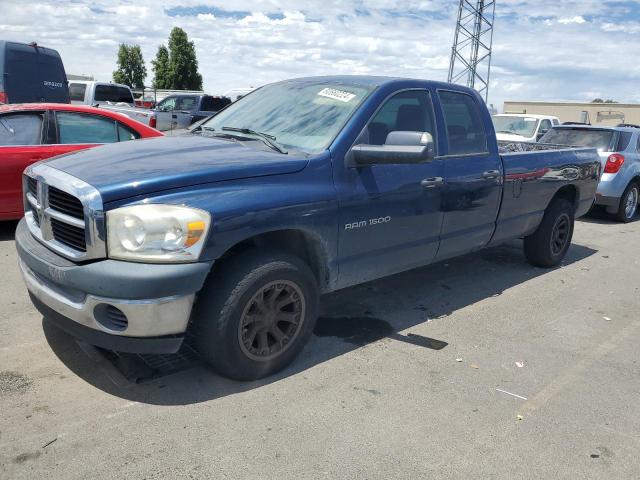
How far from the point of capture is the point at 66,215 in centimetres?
310

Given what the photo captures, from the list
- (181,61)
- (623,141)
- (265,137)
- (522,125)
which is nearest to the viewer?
(265,137)

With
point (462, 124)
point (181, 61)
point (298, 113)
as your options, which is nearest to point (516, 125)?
point (462, 124)

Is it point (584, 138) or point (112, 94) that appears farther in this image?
point (112, 94)

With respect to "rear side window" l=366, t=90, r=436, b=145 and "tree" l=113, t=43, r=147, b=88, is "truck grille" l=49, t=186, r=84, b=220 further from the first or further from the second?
"tree" l=113, t=43, r=147, b=88

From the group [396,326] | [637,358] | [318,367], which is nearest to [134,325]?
[318,367]

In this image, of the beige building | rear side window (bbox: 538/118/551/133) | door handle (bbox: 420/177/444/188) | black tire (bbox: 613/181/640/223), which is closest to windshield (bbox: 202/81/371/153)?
door handle (bbox: 420/177/444/188)

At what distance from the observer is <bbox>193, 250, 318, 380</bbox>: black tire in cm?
311

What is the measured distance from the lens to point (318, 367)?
3689 millimetres

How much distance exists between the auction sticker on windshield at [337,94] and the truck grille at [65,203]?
1.93 m

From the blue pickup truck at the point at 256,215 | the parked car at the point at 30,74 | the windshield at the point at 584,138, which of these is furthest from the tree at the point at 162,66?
the blue pickup truck at the point at 256,215

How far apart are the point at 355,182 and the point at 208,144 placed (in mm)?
1001

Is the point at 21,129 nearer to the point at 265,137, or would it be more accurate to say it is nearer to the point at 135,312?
the point at 265,137

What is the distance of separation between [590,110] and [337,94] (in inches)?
2057

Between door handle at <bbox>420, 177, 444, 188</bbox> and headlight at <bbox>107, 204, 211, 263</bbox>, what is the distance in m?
1.95
